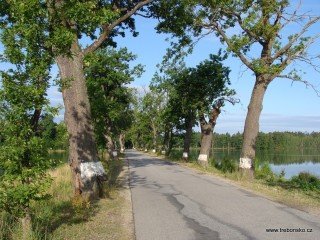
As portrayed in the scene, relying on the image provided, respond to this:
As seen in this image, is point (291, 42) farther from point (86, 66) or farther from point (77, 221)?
point (77, 221)

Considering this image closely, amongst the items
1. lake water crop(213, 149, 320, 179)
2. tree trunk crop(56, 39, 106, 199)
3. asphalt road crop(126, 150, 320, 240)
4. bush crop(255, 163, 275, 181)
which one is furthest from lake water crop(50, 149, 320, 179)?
asphalt road crop(126, 150, 320, 240)

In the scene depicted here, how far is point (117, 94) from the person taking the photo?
129 feet

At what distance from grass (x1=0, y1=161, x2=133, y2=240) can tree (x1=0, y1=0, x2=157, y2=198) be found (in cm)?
85

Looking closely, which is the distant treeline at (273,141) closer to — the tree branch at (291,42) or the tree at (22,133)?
the tree branch at (291,42)

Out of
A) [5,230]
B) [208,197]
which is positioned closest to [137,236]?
[5,230]

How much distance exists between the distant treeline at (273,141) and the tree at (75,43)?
12958 centimetres

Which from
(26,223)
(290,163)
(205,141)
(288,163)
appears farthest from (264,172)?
(290,163)

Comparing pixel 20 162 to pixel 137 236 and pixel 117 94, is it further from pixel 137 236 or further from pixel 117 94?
pixel 117 94

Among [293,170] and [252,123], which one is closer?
[252,123]

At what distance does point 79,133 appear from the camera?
12156 millimetres

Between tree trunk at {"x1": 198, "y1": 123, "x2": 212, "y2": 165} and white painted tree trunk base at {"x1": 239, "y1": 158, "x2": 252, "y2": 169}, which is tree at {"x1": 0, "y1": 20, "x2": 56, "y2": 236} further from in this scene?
tree trunk at {"x1": 198, "y1": 123, "x2": 212, "y2": 165}

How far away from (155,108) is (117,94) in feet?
91.8

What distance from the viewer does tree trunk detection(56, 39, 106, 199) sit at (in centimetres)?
1192

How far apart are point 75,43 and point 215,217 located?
22.4 ft
